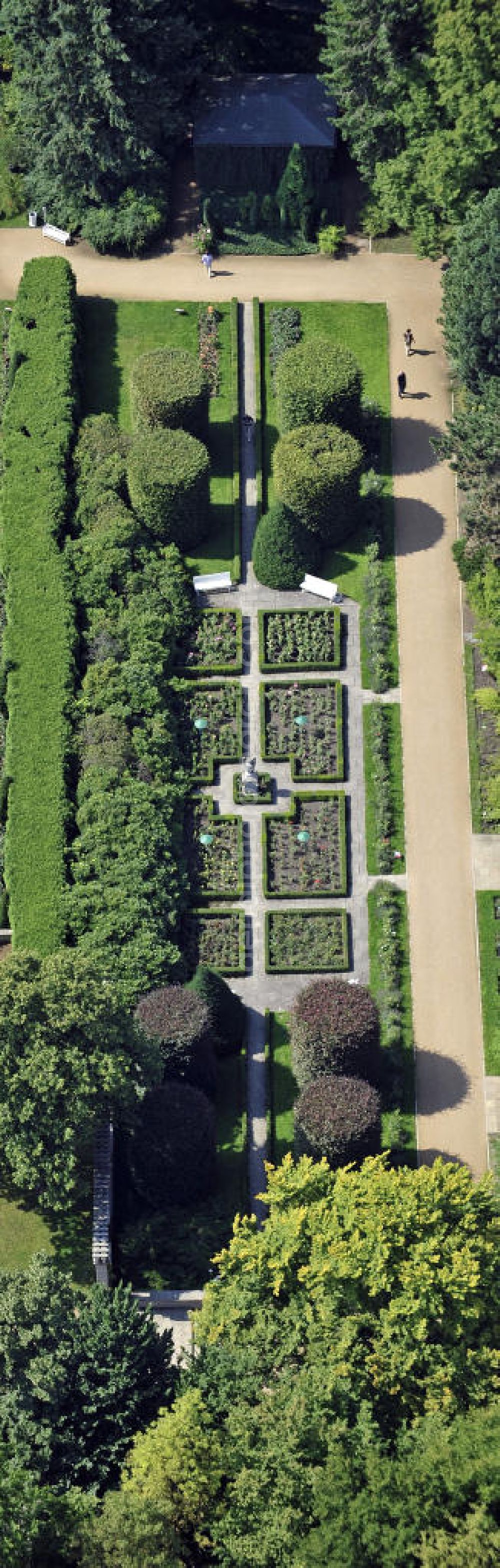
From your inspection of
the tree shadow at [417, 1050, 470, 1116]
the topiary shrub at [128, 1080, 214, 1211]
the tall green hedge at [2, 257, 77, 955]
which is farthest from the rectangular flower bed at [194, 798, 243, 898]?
the topiary shrub at [128, 1080, 214, 1211]

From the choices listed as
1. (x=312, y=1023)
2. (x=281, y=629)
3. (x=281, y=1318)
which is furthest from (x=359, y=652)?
(x=281, y=1318)

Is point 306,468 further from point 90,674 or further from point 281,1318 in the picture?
point 281,1318

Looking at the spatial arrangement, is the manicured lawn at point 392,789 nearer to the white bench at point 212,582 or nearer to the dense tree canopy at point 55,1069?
the white bench at point 212,582

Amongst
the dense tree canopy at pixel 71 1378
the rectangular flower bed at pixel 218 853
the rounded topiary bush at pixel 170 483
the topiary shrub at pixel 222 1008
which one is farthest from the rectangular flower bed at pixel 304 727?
the dense tree canopy at pixel 71 1378

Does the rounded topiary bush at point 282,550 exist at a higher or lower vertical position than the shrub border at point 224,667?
higher

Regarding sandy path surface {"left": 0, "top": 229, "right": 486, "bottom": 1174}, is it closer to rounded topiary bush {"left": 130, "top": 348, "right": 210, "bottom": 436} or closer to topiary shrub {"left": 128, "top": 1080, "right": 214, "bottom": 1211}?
rounded topiary bush {"left": 130, "top": 348, "right": 210, "bottom": 436}

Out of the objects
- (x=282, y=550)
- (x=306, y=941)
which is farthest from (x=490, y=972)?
(x=282, y=550)
